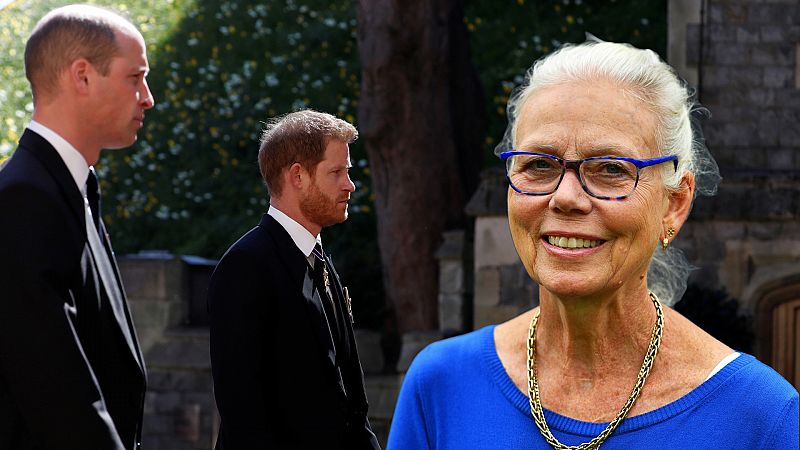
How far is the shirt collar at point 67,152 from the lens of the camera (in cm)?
305

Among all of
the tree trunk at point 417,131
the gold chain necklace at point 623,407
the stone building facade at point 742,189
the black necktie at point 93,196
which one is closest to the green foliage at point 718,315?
the stone building facade at point 742,189

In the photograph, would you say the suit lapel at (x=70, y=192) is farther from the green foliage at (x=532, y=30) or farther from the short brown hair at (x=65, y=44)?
the green foliage at (x=532, y=30)

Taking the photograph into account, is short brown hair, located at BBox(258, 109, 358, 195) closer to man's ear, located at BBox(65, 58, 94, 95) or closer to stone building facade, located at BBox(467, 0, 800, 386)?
man's ear, located at BBox(65, 58, 94, 95)

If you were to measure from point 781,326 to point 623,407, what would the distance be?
24.5 ft

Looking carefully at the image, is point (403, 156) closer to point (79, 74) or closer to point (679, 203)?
point (79, 74)

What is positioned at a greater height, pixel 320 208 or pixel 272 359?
pixel 320 208

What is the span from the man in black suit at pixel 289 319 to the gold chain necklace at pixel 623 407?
1222 millimetres

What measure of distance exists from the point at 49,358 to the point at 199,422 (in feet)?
28.6

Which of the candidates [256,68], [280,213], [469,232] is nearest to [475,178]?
[469,232]

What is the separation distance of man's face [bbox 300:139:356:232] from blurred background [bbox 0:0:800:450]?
12.7 ft

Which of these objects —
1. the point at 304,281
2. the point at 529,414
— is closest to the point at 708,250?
the point at 304,281

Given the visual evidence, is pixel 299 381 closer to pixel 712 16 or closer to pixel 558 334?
pixel 558 334

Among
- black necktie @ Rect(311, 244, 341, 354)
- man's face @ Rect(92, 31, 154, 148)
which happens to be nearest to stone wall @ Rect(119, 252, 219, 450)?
black necktie @ Rect(311, 244, 341, 354)

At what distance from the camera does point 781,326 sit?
30.8 ft
